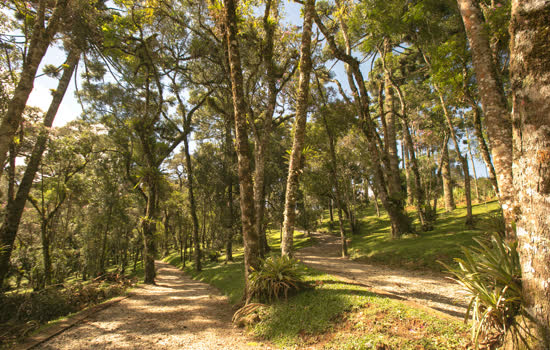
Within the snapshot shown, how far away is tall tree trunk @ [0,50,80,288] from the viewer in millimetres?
7534

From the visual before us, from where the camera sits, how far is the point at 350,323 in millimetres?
4105

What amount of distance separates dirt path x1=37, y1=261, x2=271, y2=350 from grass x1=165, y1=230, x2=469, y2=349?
60 cm

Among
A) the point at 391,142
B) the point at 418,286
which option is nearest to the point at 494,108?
the point at 418,286

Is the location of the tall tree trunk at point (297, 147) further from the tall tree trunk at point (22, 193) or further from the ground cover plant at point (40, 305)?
the tall tree trunk at point (22, 193)

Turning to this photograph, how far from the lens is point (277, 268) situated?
19.1ft

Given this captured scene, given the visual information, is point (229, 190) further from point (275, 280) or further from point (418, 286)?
point (418, 286)

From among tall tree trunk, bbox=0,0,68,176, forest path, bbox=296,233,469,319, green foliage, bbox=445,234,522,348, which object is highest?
tall tree trunk, bbox=0,0,68,176

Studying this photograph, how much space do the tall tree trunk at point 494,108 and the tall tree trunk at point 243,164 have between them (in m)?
5.44

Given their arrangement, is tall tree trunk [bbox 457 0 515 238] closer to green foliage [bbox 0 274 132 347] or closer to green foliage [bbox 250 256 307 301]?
green foliage [bbox 250 256 307 301]

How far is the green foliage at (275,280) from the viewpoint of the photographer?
5629 mm

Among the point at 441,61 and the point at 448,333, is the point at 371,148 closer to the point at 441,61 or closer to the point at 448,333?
the point at 441,61

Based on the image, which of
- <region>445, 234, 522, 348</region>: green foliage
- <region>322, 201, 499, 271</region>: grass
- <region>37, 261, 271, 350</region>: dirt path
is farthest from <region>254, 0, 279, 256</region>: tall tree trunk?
<region>445, 234, 522, 348</region>: green foliage

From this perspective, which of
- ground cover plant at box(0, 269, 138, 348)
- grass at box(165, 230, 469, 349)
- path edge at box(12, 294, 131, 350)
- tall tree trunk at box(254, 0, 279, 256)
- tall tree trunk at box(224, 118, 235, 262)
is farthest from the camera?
tall tree trunk at box(224, 118, 235, 262)

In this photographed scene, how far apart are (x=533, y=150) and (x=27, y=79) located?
934 centimetres
